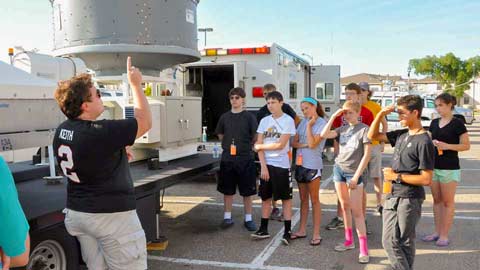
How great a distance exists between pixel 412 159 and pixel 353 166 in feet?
3.29

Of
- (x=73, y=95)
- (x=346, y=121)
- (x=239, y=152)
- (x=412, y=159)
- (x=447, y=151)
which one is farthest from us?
(x=239, y=152)

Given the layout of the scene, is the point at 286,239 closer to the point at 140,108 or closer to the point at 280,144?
the point at 280,144

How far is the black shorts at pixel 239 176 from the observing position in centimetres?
581

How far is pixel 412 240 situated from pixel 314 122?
6.09ft

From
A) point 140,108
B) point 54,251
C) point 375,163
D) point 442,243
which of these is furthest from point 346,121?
point 54,251

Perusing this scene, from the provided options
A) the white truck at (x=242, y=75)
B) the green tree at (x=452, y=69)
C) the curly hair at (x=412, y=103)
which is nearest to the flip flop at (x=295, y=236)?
the curly hair at (x=412, y=103)

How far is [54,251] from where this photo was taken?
11.3 ft

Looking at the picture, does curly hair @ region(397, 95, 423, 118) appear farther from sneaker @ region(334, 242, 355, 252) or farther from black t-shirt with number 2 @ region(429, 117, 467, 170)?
sneaker @ region(334, 242, 355, 252)

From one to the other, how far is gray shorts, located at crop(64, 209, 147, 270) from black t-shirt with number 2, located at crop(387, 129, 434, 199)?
2.24 m

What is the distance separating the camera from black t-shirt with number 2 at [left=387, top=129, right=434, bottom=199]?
3688 mm

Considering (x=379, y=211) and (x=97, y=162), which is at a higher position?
(x=97, y=162)

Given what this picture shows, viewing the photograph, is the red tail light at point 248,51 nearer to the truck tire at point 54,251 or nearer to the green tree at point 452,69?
the truck tire at point 54,251

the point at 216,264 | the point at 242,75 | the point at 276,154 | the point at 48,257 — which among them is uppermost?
the point at 242,75

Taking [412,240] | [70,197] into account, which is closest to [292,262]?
[412,240]
